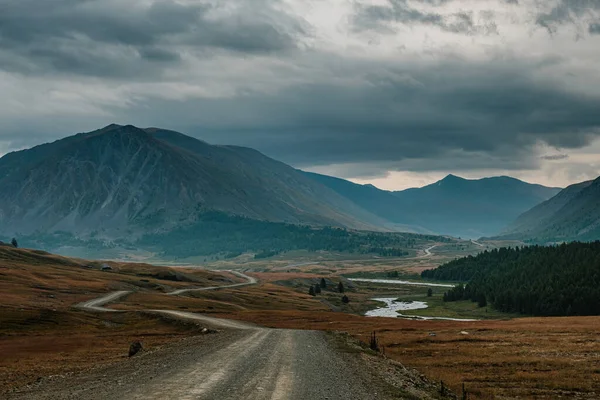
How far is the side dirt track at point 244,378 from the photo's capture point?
3166cm

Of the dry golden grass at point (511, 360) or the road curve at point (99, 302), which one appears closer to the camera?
the dry golden grass at point (511, 360)

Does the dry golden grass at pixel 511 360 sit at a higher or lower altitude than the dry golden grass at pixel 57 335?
higher

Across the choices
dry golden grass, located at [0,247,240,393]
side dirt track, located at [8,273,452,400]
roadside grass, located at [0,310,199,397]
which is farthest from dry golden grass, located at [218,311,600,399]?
dry golden grass, located at [0,247,240,393]

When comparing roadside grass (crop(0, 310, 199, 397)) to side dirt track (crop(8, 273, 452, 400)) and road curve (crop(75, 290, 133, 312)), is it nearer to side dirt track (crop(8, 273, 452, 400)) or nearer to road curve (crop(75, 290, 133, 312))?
side dirt track (crop(8, 273, 452, 400))

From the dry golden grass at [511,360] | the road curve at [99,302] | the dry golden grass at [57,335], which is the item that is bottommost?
the road curve at [99,302]

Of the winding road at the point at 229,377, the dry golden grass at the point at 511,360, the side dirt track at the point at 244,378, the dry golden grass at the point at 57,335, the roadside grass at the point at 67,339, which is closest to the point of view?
the winding road at the point at 229,377

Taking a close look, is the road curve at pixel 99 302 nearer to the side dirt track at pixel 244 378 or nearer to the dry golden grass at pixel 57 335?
the dry golden grass at pixel 57 335

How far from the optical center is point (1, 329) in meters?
82.2

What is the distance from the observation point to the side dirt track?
31656mm

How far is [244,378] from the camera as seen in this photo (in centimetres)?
3578

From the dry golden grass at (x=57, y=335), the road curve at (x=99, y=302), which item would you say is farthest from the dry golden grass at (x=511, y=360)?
the road curve at (x=99, y=302)

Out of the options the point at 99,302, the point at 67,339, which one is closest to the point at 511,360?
the point at 67,339

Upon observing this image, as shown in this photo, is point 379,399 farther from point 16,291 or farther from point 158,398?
point 16,291

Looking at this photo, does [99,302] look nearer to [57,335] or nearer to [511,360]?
[57,335]
